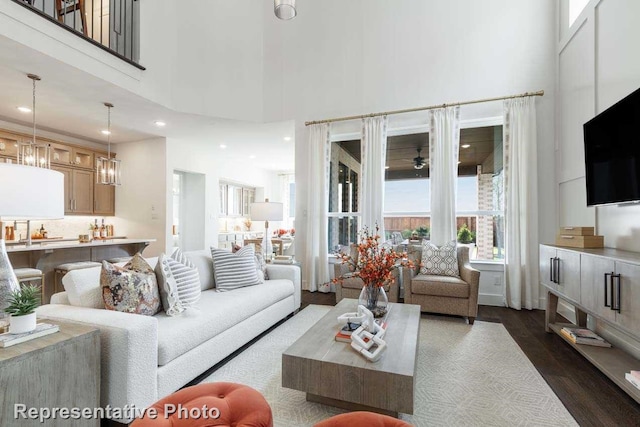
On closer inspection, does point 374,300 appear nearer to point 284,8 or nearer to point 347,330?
point 347,330

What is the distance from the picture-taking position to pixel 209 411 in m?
1.21

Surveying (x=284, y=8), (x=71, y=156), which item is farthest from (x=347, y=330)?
(x=71, y=156)

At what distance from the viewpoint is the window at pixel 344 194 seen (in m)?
5.13

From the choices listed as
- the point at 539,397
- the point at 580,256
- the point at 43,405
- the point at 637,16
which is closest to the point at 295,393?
the point at 43,405

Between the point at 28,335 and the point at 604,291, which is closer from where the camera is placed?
the point at 28,335

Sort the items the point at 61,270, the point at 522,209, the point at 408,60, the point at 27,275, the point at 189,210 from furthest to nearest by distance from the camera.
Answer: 1. the point at 189,210
2. the point at 408,60
3. the point at 61,270
4. the point at 522,209
5. the point at 27,275

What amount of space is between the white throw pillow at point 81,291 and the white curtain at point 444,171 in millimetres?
3918

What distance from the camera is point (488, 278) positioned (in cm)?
427

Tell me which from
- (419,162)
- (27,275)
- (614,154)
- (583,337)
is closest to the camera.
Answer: (614,154)

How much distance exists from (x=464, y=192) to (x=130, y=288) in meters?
4.29

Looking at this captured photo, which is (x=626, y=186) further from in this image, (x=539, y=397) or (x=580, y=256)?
(x=539, y=397)

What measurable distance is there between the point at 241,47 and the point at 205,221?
3.81 m

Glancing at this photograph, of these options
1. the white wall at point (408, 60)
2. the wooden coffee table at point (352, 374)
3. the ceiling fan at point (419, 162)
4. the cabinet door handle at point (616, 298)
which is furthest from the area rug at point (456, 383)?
the ceiling fan at point (419, 162)

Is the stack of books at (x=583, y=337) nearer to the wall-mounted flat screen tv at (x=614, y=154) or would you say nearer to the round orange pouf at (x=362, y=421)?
the wall-mounted flat screen tv at (x=614, y=154)
